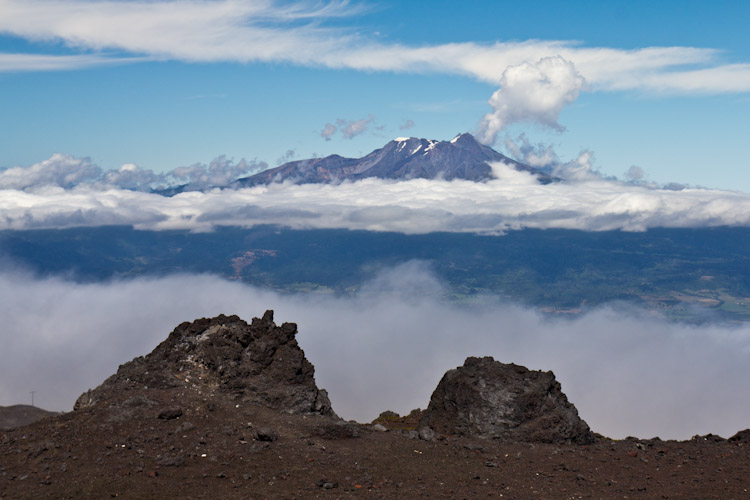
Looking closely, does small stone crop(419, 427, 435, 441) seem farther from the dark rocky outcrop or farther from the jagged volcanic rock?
the jagged volcanic rock

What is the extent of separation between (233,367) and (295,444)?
682 centimetres

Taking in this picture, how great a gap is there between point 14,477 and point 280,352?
38.4 ft

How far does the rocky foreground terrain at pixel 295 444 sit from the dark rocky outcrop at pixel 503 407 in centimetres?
5

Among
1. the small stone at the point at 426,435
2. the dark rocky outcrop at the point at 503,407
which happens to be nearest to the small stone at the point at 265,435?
the small stone at the point at 426,435

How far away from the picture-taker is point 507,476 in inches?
820

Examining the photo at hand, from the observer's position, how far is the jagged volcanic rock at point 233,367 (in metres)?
26.5

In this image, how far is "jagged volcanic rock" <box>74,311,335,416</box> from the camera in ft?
86.8

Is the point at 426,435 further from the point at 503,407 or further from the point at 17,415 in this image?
the point at 17,415

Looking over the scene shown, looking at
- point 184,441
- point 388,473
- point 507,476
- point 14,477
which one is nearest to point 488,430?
point 507,476

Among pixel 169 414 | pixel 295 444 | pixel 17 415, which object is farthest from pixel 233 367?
pixel 17 415

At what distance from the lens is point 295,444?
72.1 ft

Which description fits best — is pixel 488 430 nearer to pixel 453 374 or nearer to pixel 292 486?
pixel 453 374

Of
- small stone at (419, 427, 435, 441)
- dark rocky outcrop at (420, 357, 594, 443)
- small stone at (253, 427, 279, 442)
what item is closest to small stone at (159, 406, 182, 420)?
small stone at (253, 427, 279, 442)

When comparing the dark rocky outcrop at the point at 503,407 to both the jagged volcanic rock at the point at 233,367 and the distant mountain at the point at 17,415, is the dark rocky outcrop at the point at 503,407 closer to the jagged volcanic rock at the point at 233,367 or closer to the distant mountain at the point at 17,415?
the jagged volcanic rock at the point at 233,367
